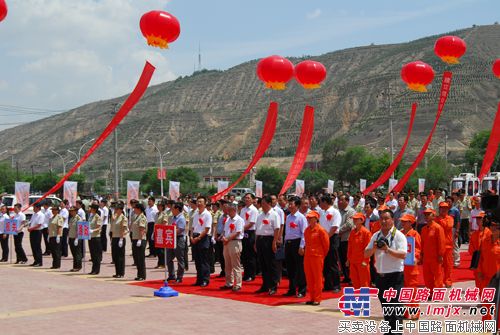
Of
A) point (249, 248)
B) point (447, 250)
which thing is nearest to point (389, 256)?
point (447, 250)

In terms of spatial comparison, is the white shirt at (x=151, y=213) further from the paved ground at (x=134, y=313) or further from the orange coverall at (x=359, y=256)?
the orange coverall at (x=359, y=256)

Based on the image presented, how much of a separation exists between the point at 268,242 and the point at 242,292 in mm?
1051

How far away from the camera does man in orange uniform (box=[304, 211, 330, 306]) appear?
10867mm

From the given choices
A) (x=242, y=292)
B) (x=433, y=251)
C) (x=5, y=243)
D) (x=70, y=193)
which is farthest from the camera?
(x=70, y=193)

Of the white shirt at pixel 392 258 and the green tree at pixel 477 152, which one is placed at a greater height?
the green tree at pixel 477 152

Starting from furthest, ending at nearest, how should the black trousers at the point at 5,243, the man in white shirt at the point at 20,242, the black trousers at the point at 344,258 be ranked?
the black trousers at the point at 5,243, the man in white shirt at the point at 20,242, the black trousers at the point at 344,258

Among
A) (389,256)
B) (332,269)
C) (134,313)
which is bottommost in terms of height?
(134,313)

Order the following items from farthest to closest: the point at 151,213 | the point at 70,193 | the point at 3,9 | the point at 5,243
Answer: the point at 70,193
the point at 151,213
the point at 5,243
the point at 3,9

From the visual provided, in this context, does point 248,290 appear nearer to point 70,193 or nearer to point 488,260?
point 488,260

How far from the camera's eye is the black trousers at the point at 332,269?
12.3 m

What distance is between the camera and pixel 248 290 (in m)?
12.8

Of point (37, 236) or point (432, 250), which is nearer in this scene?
point (432, 250)

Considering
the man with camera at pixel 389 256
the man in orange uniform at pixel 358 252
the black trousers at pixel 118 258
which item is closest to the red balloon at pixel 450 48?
the man in orange uniform at pixel 358 252

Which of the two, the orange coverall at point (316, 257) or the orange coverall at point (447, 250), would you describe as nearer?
the orange coverall at point (316, 257)
